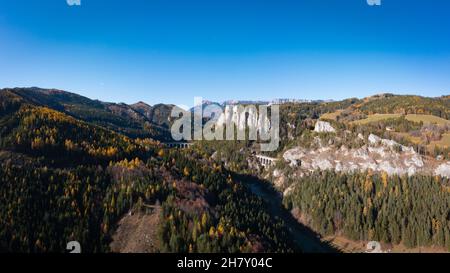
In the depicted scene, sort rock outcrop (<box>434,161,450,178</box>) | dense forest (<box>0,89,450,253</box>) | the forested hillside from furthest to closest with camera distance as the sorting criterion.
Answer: rock outcrop (<box>434,161,450,178</box>) → dense forest (<box>0,89,450,253</box>) → the forested hillside

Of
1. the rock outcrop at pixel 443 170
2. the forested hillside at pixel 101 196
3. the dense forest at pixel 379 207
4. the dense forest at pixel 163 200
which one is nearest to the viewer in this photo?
the forested hillside at pixel 101 196

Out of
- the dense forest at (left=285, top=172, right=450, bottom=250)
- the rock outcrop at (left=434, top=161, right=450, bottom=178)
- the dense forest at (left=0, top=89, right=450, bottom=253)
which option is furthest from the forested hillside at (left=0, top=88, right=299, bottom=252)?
the rock outcrop at (left=434, top=161, right=450, bottom=178)

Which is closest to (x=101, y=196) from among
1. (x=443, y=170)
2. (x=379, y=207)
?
(x=379, y=207)

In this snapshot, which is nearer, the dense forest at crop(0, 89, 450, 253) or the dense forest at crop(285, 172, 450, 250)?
the dense forest at crop(0, 89, 450, 253)

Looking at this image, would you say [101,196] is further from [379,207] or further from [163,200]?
[379,207]

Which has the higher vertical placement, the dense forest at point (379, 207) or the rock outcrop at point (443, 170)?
the rock outcrop at point (443, 170)

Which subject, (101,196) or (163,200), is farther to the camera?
(163,200)

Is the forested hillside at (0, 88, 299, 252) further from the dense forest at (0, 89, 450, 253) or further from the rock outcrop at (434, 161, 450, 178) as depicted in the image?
the rock outcrop at (434, 161, 450, 178)

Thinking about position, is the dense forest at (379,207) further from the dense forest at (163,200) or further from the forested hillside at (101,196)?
the forested hillside at (101,196)

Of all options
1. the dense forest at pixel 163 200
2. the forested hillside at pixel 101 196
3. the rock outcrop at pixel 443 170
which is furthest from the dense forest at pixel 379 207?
the forested hillside at pixel 101 196
